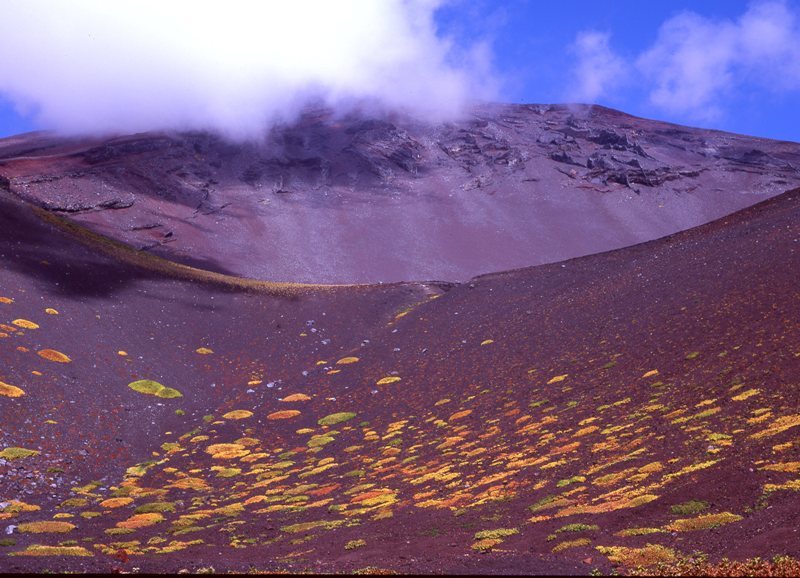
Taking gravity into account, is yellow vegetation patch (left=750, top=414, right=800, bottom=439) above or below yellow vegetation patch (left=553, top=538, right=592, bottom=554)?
above

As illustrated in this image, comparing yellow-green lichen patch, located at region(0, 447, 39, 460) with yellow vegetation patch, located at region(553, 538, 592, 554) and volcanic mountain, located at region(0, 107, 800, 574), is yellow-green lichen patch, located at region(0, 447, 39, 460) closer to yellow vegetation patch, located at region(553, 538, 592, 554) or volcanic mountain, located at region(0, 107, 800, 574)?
volcanic mountain, located at region(0, 107, 800, 574)

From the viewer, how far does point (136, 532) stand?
976 inches

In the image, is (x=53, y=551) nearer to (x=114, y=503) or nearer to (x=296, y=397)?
(x=114, y=503)

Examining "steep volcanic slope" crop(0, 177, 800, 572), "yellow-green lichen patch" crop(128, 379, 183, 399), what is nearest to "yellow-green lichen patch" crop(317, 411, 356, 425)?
"steep volcanic slope" crop(0, 177, 800, 572)

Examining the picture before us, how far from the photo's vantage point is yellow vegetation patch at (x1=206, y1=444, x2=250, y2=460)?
36344 mm

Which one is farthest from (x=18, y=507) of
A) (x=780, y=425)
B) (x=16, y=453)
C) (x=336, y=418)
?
(x=780, y=425)

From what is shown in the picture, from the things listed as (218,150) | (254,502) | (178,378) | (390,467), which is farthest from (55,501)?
(218,150)

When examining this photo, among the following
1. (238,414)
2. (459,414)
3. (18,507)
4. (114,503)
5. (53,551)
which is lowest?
(53,551)

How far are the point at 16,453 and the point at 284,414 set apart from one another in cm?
1564

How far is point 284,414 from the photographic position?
4256 centimetres

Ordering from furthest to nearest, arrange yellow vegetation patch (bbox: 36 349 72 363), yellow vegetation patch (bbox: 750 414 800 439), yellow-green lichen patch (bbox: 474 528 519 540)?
yellow vegetation patch (bbox: 36 349 72 363)
yellow vegetation patch (bbox: 750 414 800 439)
yellow-green lichen patch (bbox: 474 528 519 540)

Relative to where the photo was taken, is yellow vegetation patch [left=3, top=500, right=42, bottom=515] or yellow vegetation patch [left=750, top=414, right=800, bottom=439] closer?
yellow vegetation patch [left=750, top=414, right=800, bottom=439]

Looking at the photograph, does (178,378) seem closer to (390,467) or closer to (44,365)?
(44,365)

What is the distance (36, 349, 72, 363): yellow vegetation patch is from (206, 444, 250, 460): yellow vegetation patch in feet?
41.9
